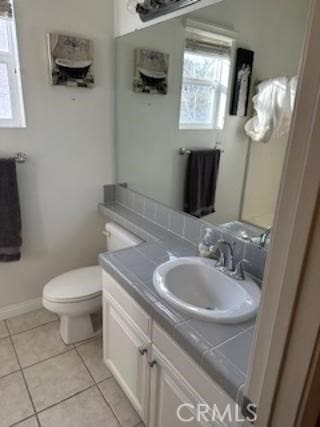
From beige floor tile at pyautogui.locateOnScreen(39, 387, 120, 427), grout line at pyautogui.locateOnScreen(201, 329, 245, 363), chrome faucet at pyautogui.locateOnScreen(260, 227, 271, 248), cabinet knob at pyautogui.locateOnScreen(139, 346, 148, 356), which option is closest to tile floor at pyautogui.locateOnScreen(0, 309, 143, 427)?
beige floor tile at pyautogui.locateOnScreen(39, 387, 120, 427)

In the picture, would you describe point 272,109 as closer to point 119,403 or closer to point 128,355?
point 128,355

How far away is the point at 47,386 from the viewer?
164 centimetres

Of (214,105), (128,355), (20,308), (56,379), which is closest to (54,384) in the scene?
(56,379)

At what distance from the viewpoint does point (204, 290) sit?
53.4 inches

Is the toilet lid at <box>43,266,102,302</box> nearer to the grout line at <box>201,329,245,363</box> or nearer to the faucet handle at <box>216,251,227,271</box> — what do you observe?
the faucet handle at <box>216,251,227,271</box>

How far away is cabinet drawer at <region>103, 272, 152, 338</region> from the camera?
1.19m

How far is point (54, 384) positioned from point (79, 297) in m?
0.49

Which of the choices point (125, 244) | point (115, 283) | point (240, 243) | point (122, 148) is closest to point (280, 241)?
point (240, 243)

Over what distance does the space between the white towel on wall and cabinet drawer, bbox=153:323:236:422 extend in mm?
933

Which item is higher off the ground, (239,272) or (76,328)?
(239,272)

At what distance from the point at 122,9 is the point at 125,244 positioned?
1.58 meters

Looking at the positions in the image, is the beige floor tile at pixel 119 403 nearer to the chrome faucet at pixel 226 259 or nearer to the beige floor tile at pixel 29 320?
the beige floor tile at pixel 29 320

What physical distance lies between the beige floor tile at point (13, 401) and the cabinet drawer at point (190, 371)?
0.92 meters

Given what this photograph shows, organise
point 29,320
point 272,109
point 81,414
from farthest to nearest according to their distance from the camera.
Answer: point 29,320
point 81,414
point 272,109
